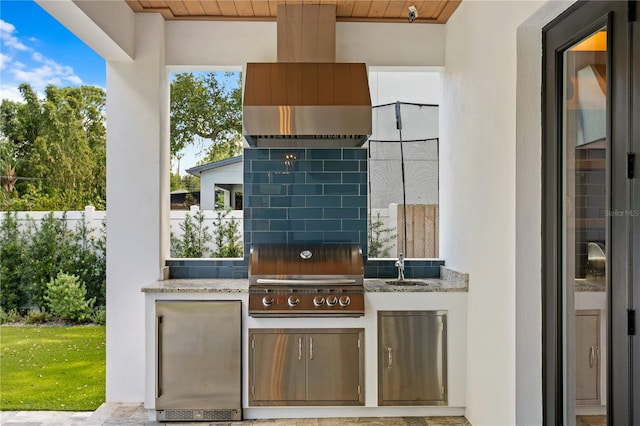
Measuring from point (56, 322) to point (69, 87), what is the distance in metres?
2.43

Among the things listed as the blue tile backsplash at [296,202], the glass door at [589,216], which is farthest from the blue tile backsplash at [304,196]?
the glass door at [589,216]

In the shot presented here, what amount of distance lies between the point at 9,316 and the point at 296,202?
3198 millimetres

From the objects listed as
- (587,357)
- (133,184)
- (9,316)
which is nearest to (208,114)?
(133,184)

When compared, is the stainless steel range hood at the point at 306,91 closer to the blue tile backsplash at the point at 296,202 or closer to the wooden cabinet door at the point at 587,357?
the blue tile backsplash at the point at 296,202

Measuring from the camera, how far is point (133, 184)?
404cm

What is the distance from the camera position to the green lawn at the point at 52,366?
4.31 m

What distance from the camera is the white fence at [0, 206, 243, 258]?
4332mm

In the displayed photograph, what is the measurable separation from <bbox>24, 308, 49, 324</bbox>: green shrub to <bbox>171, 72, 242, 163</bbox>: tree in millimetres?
2308

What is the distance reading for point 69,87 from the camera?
18.4 ft

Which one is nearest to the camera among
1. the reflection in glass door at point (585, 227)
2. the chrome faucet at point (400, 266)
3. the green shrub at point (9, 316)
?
the reflection in glass door at point (585, 227)

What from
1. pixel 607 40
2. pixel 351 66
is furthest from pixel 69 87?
pixel 607 40

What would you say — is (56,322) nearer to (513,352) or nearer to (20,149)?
(20,149)

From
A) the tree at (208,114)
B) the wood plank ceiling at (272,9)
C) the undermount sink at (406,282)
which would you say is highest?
the wood plank ceiling at (272,9)

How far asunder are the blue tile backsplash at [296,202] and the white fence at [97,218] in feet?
0.81
